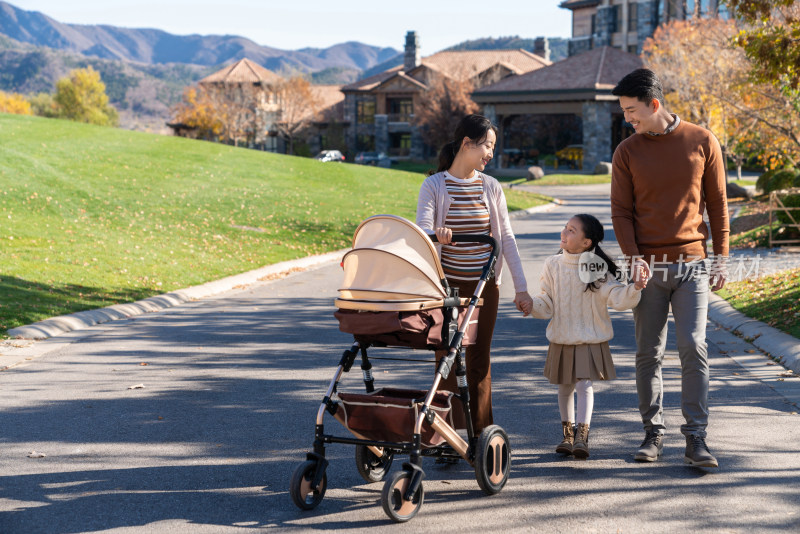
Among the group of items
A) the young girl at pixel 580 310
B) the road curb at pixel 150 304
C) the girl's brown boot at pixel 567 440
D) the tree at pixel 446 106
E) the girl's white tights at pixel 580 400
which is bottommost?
the road curb at pixel 150 304

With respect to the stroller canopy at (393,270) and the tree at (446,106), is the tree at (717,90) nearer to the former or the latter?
the tree at (446,106)

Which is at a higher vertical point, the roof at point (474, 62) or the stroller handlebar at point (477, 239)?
the roof at point (474, 62)

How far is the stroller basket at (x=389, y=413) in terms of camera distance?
4719mm

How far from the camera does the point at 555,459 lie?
5.68m

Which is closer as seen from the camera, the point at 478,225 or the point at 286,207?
the point at 478,225

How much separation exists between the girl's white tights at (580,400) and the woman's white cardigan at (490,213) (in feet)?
2.61

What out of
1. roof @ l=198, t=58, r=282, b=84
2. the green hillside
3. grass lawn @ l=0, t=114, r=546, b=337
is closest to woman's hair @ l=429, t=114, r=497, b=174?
the green hillside

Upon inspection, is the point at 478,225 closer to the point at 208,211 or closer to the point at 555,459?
the point at 555,459

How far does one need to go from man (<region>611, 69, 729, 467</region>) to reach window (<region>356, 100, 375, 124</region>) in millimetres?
80788

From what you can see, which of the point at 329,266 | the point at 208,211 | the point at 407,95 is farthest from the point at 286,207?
the point at 407,95

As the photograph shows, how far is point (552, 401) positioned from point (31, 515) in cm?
405

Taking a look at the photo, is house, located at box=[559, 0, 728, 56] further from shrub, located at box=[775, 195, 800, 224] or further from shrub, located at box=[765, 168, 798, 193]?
shrub, located at box=[775, 195, 800, 224]

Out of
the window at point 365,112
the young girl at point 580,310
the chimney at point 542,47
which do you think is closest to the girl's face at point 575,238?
the young girl at point 580,310

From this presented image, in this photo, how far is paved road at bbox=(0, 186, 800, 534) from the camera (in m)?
4.62
